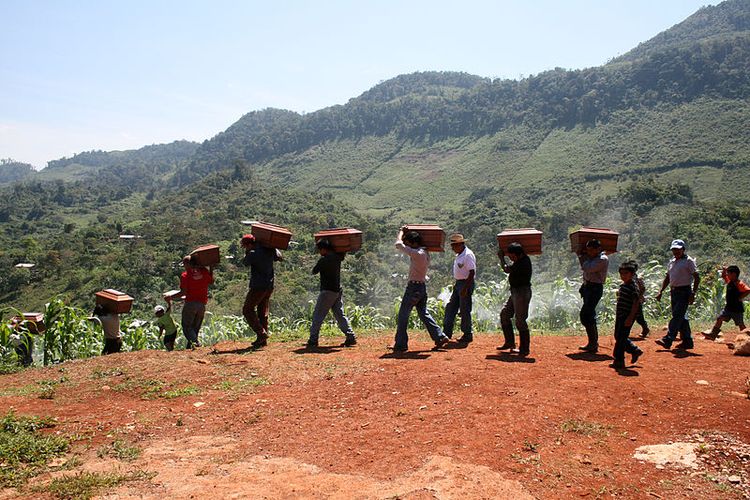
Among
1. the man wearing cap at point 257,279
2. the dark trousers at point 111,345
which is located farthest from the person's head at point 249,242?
the dark trousers at point 111,345

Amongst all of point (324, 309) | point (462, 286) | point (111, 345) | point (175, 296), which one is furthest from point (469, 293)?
point (111, 345)

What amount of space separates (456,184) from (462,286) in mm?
80346

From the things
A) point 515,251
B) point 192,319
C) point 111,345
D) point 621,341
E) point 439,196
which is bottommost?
point 111,345

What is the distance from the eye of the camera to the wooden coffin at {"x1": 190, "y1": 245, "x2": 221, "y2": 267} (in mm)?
8805

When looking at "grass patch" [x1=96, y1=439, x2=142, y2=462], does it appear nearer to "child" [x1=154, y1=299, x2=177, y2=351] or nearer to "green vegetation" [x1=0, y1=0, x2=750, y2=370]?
"green vegetation" [x1=0, y1=0, x2=750, y2=370]

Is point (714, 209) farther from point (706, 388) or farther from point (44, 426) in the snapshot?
point (44, 426)

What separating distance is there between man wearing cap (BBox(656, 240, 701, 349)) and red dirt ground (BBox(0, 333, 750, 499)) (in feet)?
1.06

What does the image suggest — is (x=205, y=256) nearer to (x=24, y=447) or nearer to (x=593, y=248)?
(x=24, y=447)

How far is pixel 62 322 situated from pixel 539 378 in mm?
7298

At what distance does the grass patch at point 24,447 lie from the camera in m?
4.04

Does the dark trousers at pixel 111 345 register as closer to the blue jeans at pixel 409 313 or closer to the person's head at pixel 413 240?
the blue jeans at pixel 409 313

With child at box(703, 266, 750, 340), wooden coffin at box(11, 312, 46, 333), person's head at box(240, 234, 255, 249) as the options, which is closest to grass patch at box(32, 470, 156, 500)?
person's head at box(240, 234, 255, 249)

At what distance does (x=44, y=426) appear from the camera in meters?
5.04

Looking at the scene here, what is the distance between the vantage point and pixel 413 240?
763 cm
